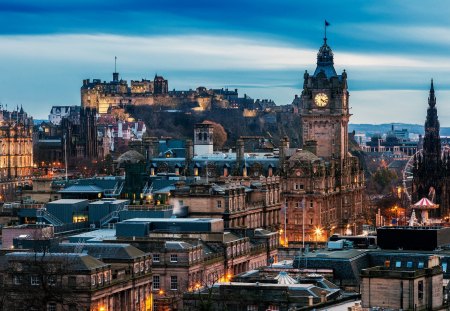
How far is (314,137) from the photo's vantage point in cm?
18162

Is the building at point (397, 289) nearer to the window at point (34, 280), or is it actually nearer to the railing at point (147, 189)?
the window at point (34, 280)

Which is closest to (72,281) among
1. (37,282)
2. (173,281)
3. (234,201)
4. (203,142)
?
(37,282)

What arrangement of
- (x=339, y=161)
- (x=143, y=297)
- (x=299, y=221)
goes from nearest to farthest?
(x=143, y=297)
(x=299, y=221)
(x=339, y=161)

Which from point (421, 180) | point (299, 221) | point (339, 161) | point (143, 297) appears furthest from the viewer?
point (421, 180)

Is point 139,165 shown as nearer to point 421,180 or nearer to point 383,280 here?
point 421,180

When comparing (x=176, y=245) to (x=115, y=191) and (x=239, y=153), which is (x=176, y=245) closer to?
(x=115, y=191)

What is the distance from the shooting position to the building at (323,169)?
166 metres

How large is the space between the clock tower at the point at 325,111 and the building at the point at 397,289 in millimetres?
106619

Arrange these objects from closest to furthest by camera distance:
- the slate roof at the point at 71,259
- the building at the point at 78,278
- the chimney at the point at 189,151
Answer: the building at the point at 78,278 < the slate roof at the point at 71,259 < the chimney at the point at 189,151

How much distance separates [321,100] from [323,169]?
13.7 meters

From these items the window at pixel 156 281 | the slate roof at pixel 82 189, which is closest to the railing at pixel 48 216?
the slate roof at pixel 82 189

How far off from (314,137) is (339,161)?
417 centimetres

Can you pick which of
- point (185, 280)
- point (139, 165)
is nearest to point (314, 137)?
point (139, 165)

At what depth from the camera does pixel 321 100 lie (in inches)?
7131
